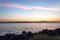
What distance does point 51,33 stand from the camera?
11.7 metres

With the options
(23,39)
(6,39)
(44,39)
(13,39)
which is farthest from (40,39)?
(6,39)

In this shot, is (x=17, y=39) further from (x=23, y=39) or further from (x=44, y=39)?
(x=44, y=39)

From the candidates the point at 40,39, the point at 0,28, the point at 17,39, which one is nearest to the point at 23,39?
the point at 17,39

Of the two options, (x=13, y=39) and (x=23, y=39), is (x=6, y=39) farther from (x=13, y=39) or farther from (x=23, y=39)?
(x=23, y=39)

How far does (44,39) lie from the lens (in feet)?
28.6

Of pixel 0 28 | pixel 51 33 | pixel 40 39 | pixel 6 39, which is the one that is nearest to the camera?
pixel 40 39

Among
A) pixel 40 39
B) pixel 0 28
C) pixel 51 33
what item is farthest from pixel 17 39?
pixel 0 28

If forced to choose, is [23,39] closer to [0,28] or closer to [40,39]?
[40,39]

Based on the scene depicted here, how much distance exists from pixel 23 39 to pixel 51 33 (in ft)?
12.8

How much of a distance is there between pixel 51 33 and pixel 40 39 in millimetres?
3466

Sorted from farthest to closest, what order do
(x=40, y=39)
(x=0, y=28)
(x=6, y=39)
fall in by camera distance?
1. (x=0, y=28)
2. (x=6, y=39)
3. (x=40, y=39)

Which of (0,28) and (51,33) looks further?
(0,28)

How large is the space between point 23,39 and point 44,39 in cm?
159

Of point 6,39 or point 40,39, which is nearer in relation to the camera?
point 40,39
